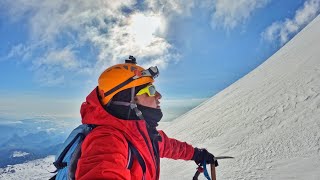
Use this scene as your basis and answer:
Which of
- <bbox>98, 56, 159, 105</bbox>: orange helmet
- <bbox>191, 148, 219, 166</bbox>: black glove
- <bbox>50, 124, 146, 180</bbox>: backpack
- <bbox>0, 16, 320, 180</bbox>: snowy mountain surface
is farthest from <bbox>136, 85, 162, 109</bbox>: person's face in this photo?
<bbox>0, 16, 320, 180</bbox>: snowy mountain surface

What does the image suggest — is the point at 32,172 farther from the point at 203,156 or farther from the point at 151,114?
the point at 151,114

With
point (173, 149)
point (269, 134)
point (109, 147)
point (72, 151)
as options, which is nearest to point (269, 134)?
point (269, 134)

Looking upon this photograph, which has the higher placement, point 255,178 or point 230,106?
point 230,106

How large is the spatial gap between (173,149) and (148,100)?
1.31 m

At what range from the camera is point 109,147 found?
7.91 feet

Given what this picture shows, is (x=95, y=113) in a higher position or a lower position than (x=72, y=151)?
higher

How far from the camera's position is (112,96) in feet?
9.87

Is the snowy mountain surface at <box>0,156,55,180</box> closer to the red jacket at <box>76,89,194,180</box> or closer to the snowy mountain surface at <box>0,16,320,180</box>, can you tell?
the snowy mountain surface at <box>0,16,320,180</box>

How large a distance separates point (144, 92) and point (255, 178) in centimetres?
651

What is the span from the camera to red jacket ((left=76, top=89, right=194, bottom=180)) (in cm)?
228

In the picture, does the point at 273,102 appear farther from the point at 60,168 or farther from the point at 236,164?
the point at 60,168

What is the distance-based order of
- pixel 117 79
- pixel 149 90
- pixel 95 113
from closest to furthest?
pixel 95 113, pixel 117 79, pixel 149 90

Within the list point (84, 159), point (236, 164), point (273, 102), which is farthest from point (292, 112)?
point (84, 159)

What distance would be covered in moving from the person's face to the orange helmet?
0.43ft
